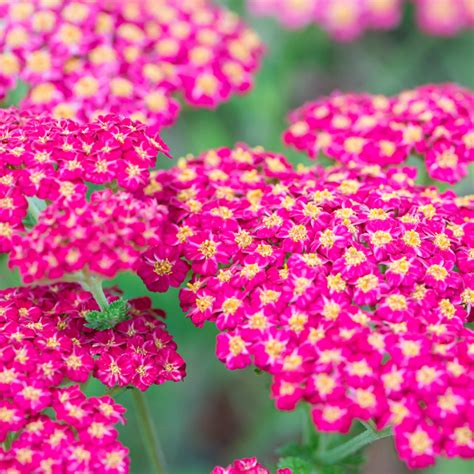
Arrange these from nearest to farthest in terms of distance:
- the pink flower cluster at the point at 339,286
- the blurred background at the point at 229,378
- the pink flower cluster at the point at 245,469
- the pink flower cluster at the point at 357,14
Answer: the pink flower cluster at the point at 339,286 → the pink flower cluster at the point at 245,469 → the blurred background at the point at 229,378 → the pink flower cluster at the point at 357,14

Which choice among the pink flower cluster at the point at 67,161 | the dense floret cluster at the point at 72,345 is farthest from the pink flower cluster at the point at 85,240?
the dense floret cluster at the point at 72,345

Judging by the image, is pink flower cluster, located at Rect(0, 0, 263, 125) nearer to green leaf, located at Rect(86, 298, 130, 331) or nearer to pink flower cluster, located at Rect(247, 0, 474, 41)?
green leaf, located at Rect(86, 298, 130, 331)

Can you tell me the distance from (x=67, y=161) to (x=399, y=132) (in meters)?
0.67

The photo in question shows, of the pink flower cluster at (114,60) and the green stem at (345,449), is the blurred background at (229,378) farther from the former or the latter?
the green stem at (345,449)

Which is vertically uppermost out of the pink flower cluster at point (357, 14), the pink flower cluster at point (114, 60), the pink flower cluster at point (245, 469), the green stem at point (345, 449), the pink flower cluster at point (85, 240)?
the pink flower cluster at point (357, 14)

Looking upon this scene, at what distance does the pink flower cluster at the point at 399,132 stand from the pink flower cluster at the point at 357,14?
1083 mm

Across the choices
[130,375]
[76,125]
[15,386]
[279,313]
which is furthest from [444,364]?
[76,125]

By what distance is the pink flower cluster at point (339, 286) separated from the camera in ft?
3.26

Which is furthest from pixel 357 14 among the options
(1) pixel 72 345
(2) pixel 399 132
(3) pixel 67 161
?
(1) pixel 72 345

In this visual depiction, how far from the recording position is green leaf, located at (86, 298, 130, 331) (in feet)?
3.92

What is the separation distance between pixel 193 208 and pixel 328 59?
2183 mm

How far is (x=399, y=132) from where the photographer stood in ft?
4.91

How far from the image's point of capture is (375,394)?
0.99 meters

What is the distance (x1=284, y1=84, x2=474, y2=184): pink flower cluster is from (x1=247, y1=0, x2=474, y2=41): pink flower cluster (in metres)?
1.08
